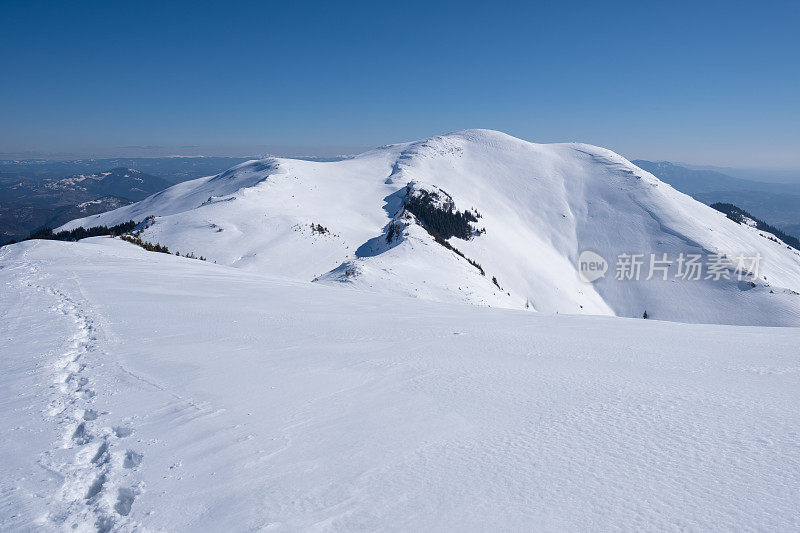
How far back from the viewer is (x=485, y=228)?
6675 cm

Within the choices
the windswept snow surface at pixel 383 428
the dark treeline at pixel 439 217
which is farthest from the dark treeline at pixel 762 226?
the windswept snow surface at pixel 383 428

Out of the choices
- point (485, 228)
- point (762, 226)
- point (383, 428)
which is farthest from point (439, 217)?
point (762, 226)

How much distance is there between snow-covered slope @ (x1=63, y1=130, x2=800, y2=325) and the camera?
3756 centimetres

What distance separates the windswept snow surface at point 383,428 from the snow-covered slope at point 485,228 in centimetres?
1920

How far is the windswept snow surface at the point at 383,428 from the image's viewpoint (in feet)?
9.78

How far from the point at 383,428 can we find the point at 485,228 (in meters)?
64.9

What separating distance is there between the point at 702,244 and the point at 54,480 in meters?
89.8

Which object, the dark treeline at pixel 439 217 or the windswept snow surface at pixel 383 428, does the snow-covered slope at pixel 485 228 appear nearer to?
the dark treeline at pixel 439 217

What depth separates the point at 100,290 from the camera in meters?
10.7

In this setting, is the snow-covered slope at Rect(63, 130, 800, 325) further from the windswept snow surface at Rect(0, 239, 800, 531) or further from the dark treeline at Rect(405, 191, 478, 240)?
the windswept snow surface at Rect(0, 239, 800, 531)

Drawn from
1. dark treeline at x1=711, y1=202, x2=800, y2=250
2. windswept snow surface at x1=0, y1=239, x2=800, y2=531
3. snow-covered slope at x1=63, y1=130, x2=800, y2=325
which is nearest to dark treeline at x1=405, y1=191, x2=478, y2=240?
snow-covered slope at x1=63, y1=130, x2=800, y2=325

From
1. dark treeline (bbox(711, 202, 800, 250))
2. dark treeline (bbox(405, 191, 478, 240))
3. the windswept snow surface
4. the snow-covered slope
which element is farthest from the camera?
dark treeline (bbox(711, 202, 800, 250))

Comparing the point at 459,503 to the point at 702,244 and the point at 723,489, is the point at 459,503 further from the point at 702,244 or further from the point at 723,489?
the point at 702,244

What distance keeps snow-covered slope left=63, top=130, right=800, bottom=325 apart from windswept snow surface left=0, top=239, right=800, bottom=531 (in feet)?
63.0
